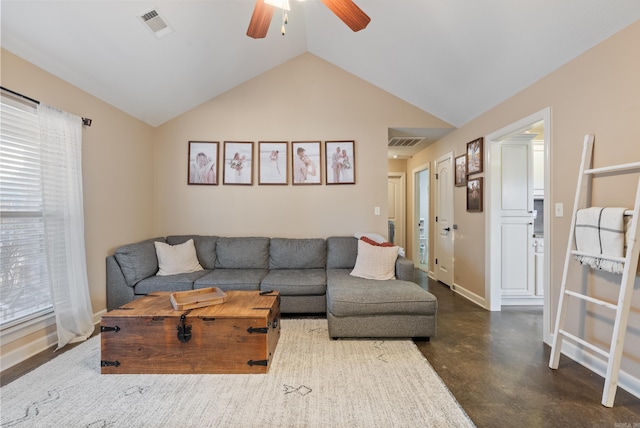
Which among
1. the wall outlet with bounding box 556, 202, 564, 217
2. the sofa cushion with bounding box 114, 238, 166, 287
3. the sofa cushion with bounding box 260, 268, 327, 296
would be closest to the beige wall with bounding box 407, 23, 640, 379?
the wall outlet with bounding box 556, 202, 564, 217

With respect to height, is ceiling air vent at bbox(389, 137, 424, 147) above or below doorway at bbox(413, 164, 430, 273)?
above

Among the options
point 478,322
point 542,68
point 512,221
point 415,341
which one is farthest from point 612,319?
point 542,68

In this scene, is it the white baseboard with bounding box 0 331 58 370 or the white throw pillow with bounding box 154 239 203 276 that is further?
the white throw pillow with bounding box 154 239 203 276

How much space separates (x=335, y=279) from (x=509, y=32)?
2.66m

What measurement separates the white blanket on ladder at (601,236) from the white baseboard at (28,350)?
4.26 meters

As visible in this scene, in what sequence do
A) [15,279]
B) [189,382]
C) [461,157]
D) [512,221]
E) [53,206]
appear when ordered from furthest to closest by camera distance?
[461,157]
[512,221]
[53,206]
[15,279]
[189,382]

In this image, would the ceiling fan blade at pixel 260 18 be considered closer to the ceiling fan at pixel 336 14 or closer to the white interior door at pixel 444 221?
the ceiling fan at pixel 336 14

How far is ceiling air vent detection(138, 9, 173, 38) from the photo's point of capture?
7.61ft

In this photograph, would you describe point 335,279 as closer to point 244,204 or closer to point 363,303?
point 363,303

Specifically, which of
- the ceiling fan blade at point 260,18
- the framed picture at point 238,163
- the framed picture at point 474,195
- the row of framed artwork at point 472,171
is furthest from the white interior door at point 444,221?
the ceiling fan blade at point 260,18

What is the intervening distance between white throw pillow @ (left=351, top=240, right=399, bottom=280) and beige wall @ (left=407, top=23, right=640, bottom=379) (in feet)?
4.49

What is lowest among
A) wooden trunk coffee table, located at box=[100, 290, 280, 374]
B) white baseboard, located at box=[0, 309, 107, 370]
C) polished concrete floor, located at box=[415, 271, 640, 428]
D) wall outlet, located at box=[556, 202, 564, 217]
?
polished concrete floor, located at box=[415, 271, 640, 428]

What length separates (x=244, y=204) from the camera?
384 cm

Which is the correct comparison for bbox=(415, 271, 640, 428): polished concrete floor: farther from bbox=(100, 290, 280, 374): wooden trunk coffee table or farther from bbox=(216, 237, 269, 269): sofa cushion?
bbox=(216, 237, 269, 269): sofa cushion
